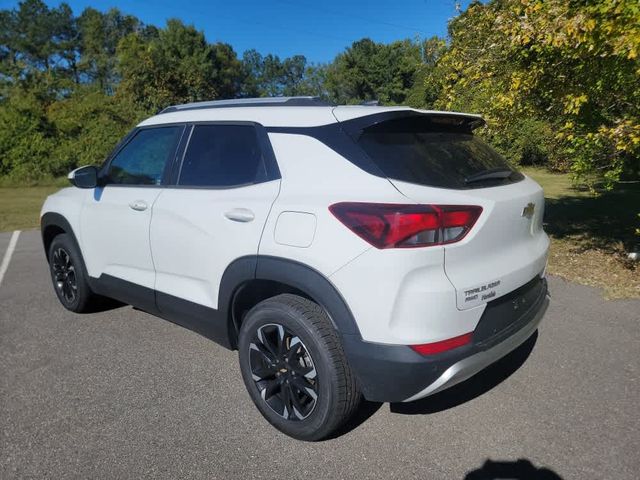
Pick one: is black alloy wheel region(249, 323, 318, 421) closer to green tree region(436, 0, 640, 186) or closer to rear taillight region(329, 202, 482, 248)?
rear taillight region(329, 202, 482, 248)

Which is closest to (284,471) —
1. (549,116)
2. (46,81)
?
(549,116)

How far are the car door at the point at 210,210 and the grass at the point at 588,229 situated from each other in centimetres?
387

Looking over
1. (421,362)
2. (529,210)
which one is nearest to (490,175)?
(529,210)

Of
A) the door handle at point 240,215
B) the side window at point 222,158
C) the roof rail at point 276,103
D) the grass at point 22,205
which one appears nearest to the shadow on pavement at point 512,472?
the door handle at point 240,215

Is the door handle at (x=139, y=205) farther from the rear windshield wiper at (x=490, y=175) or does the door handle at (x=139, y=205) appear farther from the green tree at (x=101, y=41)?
the green tree at (x=101, y=41)

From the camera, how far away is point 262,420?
292cm

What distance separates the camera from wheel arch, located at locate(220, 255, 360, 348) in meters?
2.38

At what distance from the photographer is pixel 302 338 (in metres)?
2.51

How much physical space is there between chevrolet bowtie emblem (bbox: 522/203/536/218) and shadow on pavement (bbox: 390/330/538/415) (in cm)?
115

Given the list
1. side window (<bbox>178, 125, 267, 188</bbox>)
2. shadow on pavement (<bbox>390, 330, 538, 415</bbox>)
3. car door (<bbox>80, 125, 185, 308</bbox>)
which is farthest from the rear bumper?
car door (<bbox>80, 125, 185, 308</bbox>)

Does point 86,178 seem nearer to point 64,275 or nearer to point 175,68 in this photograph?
point 64,275

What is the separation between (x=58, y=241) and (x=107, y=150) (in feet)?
51.0

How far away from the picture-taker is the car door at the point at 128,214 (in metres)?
3.49

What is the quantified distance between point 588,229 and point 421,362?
6.64 meters
